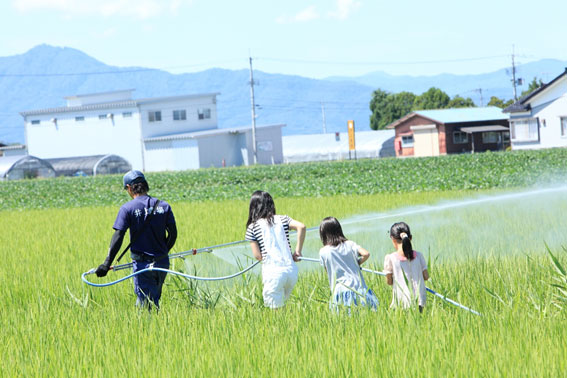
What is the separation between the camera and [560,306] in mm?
6645

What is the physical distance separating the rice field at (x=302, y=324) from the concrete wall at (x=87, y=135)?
56.9 m

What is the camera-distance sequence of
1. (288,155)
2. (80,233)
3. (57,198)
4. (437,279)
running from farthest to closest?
(288,155), (57,198), (80,233), (437,279)

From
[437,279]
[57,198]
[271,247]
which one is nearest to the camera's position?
[271,247]

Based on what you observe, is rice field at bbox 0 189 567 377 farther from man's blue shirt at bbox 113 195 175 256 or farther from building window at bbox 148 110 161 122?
building window at bbox 148 110 161 122

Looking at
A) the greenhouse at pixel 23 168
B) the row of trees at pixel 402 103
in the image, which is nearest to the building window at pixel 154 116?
the greenhouse at pixel 23 168

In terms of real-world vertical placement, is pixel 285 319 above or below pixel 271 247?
below

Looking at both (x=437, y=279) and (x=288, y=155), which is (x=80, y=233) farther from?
(x=288, y=155)

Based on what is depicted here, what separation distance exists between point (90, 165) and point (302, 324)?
5848 cm

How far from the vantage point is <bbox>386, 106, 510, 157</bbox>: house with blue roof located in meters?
62.9

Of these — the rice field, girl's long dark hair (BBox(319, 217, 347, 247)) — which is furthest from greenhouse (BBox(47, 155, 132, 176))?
girl's long dark hair (BBox(319, 217, 347, 247))

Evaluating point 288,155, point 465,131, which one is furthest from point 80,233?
point 288,155

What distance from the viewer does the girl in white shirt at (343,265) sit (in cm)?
654

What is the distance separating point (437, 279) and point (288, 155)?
234 feet

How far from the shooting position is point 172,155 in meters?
64.9
